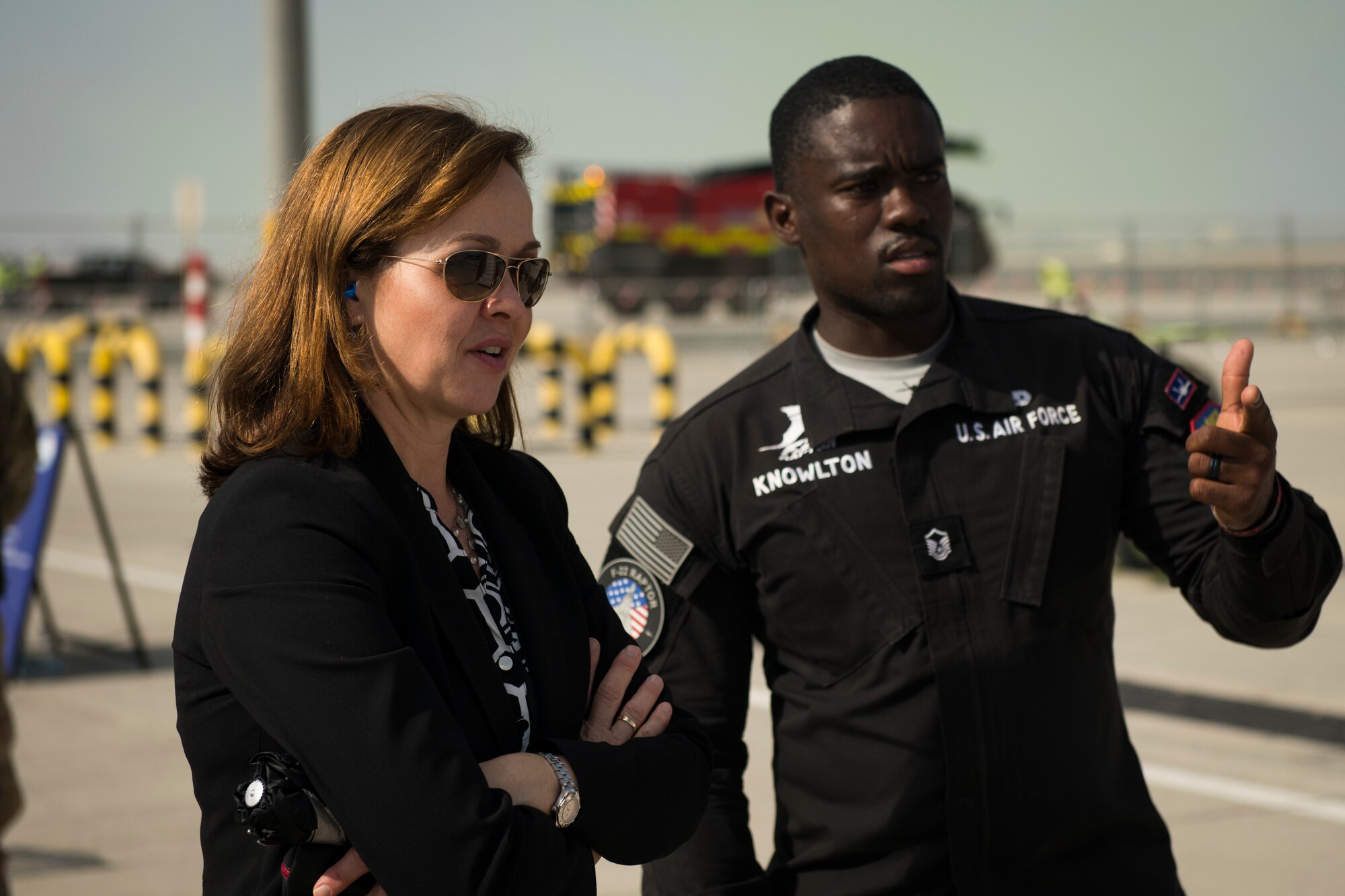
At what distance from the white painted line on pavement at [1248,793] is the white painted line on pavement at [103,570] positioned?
5.59m

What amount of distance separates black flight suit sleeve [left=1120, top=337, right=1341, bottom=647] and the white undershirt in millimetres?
358

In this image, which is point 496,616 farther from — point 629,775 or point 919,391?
point 919,391

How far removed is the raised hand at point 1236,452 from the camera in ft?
7.23

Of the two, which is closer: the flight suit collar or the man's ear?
the flight suit collar

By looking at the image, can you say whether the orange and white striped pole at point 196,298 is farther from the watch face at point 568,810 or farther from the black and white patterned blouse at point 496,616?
the watch face at point 568,810

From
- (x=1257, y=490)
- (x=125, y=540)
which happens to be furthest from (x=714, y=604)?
(x=125, y=540)

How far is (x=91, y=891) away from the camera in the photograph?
4277 mm

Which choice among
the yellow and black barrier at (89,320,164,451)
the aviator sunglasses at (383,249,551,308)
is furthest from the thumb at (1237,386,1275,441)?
the yellow and black barrier at (89,320,164,451)

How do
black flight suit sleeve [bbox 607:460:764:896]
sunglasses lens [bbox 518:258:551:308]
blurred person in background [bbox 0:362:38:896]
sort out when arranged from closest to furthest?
sunglasses lens [bbox 518:258:551:308] → black flight suit sleeve [bbox 607:460:764:896] → blurred person in background [bbox 0:362:38:896]

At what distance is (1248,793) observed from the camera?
4945 mm

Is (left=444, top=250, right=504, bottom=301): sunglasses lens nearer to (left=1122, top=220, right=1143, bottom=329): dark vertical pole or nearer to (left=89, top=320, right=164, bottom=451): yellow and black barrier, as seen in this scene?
(left=89, top=320, right=164, bottom=451): yellow and black barrier

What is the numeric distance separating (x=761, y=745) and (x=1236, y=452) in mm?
3687

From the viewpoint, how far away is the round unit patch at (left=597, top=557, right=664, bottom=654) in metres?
2.52

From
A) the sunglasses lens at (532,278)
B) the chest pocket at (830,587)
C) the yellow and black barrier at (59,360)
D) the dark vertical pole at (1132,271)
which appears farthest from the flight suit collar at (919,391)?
the dark vertical pole at (1132,271)
